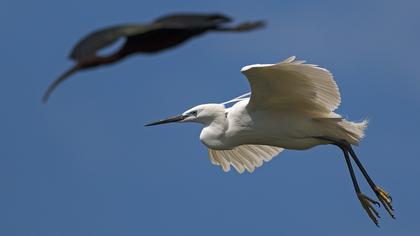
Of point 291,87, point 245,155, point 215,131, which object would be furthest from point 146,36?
point 245,155

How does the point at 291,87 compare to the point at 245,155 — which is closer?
the point at 291,87

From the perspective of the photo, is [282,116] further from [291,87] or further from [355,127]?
[355,127]

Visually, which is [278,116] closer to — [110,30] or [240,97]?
[240,97]

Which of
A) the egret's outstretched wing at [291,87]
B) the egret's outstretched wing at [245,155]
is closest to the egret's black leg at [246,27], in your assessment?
the egret's outstretched wing at [291,87]

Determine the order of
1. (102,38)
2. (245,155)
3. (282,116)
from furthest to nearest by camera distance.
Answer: (245,155) < (282,116) < (102,38)

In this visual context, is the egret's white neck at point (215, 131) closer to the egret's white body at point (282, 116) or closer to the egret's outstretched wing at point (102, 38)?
the egret's white body at point (282, 116)

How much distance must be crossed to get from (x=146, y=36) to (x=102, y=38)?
40cm

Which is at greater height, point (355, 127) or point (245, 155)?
point (355, 127)

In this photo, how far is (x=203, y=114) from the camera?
14.3 meters

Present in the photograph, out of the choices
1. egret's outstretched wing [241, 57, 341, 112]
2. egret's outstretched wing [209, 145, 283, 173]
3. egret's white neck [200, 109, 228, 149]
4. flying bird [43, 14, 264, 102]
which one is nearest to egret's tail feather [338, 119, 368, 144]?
egret's outstretched wing [241, 57, 341, 112]

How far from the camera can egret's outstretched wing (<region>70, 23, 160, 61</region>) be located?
25.2ft

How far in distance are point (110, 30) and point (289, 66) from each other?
16.6 feet

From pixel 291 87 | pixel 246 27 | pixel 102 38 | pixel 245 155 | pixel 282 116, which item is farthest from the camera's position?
pixel 245 155

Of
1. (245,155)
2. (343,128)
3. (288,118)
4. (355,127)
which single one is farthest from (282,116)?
(245,155)
